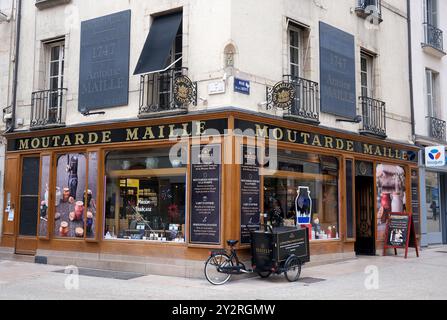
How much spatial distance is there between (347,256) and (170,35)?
7364 mm

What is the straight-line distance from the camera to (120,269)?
1236cm

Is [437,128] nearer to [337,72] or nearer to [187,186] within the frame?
[337,72]

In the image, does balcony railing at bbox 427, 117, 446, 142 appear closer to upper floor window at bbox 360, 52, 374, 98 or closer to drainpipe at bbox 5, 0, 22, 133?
upper floor window at bbox 360, 52, 374, 98

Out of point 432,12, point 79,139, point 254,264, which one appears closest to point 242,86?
point 254,264

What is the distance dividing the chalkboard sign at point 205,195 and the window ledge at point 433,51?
33.8 feet

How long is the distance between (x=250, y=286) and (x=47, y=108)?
25.7ft

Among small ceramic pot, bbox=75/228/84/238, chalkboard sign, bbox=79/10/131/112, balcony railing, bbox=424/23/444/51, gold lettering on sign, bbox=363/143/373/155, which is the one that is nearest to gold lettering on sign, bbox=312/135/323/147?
gold lettering on sign, bbox=363/143/373/155

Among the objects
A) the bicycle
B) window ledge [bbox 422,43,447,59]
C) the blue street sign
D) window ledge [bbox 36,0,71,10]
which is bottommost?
the bicycle

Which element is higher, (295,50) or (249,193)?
(295,50)

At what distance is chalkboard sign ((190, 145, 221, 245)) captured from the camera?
11.1 metres

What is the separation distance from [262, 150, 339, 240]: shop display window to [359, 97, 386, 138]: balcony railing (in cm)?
177

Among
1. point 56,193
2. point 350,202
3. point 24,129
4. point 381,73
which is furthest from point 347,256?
point 24,129

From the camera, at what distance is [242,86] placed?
11344mm
